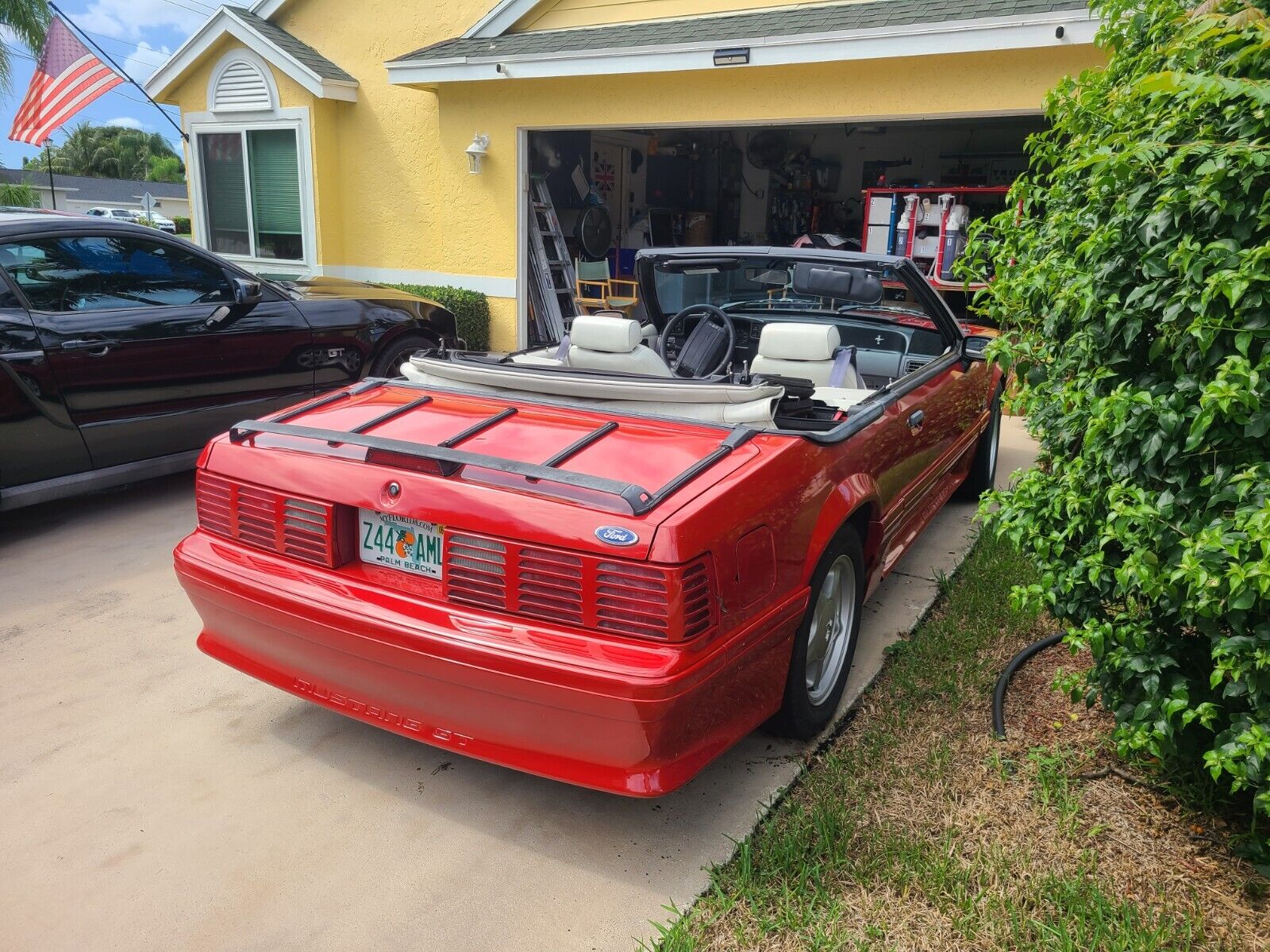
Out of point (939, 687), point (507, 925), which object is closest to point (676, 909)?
point (507, 925)

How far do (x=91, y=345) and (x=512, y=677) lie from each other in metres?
3.79

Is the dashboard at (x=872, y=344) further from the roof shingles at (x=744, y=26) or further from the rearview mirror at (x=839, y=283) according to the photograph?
the roof shingles at (x=744, y=26)

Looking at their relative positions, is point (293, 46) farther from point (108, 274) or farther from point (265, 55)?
point (108, 274)

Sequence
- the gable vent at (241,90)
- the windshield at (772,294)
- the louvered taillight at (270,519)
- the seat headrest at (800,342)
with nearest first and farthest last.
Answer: the louvered taillight at (270,519), the seat headrest at (800,342), the windshield at (772,294), the gable vent at (241,90)

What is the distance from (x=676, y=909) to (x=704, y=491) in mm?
1066

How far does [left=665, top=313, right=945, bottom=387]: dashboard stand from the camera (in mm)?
4711

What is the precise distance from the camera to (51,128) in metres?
11.9

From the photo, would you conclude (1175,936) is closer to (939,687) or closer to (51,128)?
(939,687)

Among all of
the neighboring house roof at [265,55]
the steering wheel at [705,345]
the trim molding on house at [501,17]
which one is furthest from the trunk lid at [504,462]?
the neighboring house roof at [265,55]

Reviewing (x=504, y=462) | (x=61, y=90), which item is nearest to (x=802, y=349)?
(x=504, y=462)

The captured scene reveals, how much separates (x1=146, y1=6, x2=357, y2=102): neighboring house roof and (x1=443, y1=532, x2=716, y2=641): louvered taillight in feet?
32.9

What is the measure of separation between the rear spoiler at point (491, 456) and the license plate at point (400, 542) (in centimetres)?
17

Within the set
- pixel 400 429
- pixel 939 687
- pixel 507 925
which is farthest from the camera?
pixel 939 687

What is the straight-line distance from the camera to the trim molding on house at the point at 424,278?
1046 cm
